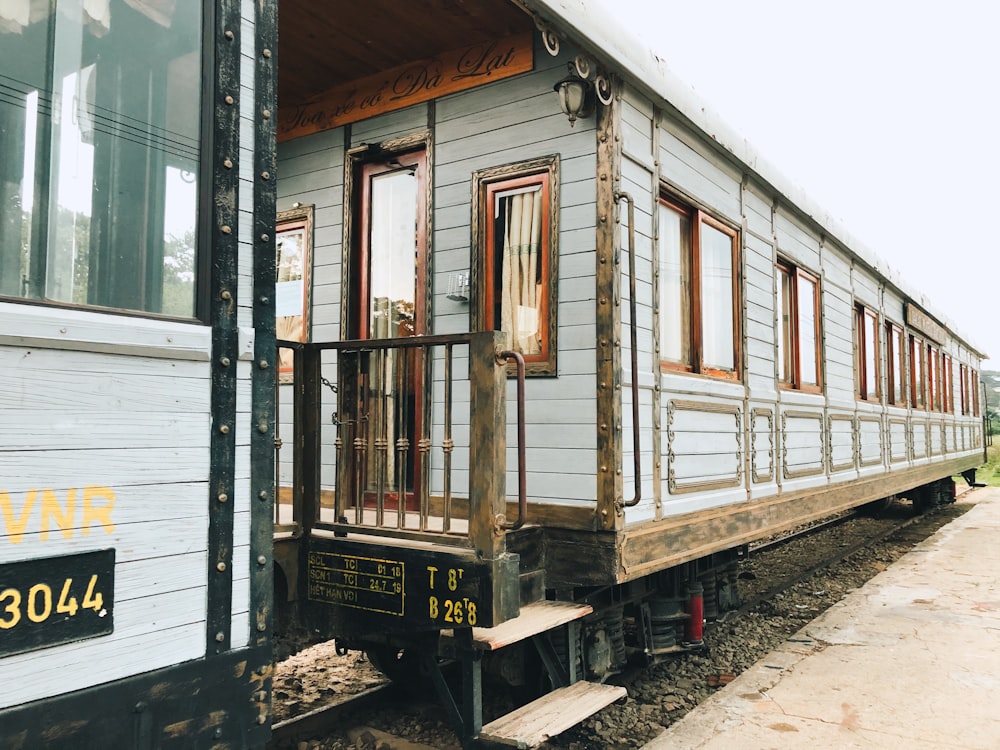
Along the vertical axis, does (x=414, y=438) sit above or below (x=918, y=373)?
below

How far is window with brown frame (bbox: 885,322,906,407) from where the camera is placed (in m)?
10.5

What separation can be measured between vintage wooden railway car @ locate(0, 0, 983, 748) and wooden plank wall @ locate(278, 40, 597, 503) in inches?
0.7

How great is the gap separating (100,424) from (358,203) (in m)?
3.18

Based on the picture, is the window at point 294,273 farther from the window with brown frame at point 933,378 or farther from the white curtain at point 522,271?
the window with brown frame at point 933,378

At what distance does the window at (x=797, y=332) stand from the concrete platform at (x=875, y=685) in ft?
5.94

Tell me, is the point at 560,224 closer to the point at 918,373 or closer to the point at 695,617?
the point at 695,617

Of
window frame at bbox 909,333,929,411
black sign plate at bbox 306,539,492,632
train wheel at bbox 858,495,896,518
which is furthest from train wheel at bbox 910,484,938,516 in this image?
black sign plate at bbox 306,539,492,632

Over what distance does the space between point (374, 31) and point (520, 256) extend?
4.51ft

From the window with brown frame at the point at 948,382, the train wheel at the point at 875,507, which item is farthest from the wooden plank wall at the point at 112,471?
the window with brown frame at the point at 948,382

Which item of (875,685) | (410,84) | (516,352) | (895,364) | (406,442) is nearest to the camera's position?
(516,352)

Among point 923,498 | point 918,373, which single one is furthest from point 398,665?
point 923,498

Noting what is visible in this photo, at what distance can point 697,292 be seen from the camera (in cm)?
508

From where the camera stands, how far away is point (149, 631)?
214cm

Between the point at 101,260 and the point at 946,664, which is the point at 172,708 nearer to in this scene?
the point at 101,260
